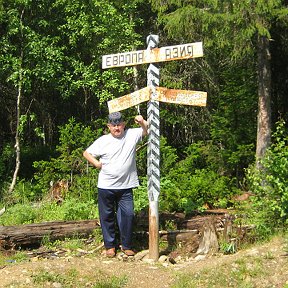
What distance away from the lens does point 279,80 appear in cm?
1269

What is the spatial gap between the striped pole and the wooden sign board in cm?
11

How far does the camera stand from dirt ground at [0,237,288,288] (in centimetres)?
600

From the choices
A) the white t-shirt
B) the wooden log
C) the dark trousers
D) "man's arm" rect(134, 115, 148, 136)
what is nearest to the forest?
the wooden log

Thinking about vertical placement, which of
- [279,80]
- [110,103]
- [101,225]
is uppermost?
[279,80]

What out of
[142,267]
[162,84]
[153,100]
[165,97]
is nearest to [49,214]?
[142,267]

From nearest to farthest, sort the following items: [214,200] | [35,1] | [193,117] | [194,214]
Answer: [194,214] < [214,200] < [35,1] < [193,117]

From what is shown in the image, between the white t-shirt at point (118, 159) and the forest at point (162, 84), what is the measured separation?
1.48 meters

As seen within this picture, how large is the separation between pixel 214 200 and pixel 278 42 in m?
3.85

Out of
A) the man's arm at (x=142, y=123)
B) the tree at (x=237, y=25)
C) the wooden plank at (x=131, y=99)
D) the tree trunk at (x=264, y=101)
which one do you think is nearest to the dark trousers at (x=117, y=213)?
the man's arm at (x=142, y=123)

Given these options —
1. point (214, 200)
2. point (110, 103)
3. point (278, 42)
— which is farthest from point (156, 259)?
point (278, 42)

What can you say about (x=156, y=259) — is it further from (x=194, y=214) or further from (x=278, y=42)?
(x=278, y=42)

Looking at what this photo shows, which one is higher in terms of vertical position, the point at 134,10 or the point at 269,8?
the point at 134,10

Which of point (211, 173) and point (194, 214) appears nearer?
point (194, 214)

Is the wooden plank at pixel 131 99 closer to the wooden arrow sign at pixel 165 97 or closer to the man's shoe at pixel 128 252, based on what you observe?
the wooden arrow sign at pixel 165 97
